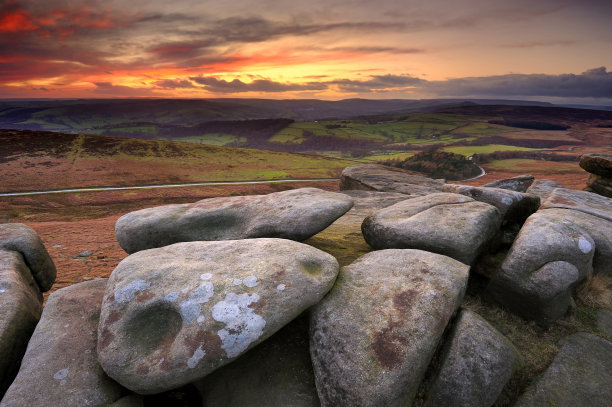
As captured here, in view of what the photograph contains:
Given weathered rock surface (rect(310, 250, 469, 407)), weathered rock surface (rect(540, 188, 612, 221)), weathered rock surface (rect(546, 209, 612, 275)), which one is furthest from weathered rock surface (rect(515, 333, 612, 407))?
weathered rock surface (rect(540, 188, 612, 221))

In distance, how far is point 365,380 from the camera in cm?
762

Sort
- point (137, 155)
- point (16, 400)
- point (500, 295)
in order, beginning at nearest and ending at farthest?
point (16, 400), point (500, 295), point (137, 155)

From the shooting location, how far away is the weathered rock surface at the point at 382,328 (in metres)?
7.68

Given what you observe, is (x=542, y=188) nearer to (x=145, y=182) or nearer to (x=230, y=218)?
(x=230, y=218)

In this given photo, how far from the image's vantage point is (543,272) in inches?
409

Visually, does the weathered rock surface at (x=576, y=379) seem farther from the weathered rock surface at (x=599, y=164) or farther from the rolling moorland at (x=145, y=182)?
the weathered rock surface at (x=599, y=164)

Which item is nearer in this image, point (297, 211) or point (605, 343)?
point (605, 343)

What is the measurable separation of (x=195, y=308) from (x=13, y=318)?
5.27 meters

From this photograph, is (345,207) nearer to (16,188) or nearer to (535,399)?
(535,399)

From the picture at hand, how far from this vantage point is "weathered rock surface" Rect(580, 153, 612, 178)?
20453 mm

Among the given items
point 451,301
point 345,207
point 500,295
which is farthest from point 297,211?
point 500,295

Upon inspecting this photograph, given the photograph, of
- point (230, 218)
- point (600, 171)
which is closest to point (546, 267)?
point (230, 218)

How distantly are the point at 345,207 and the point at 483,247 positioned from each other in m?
5.39

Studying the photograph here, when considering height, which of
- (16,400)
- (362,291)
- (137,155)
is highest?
(362,291)
